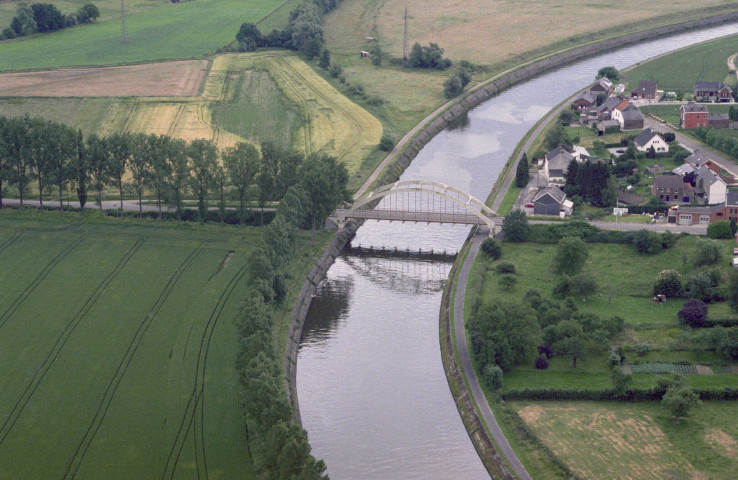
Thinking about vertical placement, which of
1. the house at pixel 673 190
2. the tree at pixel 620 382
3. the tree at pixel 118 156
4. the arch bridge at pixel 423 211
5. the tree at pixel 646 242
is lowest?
the tree at pixel 620 382

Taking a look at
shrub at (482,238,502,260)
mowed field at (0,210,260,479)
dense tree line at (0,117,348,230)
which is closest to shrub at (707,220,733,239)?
shrub at (482,238,502,260)

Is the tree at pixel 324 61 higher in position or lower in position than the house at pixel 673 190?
higher

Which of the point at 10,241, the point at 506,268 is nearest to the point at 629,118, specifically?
the point at 506,268

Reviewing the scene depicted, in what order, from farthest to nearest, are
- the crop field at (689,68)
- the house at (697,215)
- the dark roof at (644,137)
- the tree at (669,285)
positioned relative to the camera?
the crop field at (689,68) → the dark roof at (644,137) → the house at (697,215) → the tree at (669,285)

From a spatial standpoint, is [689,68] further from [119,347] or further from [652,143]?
[119,347]

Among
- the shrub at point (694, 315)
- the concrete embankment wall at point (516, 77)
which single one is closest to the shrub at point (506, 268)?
the shrub at point (694, 315)

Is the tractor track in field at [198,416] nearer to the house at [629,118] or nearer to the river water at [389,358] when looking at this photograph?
the river water at [389,358]
